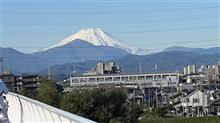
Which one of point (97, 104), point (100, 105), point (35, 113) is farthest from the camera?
point (97, 104)

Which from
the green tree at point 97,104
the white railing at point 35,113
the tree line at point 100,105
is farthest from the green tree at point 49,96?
the white railing at point 35,113

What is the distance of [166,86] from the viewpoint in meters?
189

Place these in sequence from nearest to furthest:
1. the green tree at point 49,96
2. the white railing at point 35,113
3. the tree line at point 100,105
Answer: the white railing at point 35,113
the tree line at point 100,105
the green tree at point 49,96

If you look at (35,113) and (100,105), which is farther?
(100,105)

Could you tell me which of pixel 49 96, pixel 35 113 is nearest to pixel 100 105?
pixel 49 96

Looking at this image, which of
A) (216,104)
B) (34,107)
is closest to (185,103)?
(216,104)

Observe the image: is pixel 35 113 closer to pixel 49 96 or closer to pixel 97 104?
pixel 97 104

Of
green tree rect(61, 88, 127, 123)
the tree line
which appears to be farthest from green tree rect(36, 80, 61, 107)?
green tree rect(61, 88, 127, 123)

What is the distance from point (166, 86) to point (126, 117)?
132 metres

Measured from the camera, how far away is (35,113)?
1360 cm

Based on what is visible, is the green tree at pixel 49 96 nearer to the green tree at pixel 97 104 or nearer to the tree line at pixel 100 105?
the tree line at pixel 100 105

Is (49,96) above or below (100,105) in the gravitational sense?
above

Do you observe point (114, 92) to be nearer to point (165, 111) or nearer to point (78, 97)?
point (78, 97)

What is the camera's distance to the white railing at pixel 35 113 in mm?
8645
